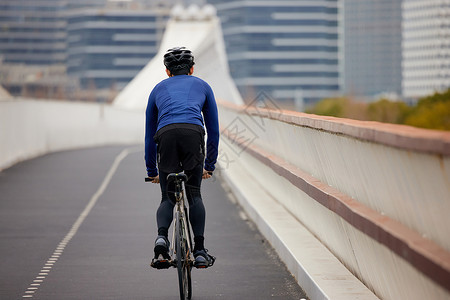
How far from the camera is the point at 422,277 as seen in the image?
586cm

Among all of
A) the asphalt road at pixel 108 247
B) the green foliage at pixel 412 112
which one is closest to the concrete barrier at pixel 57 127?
the asphalt road at pixel 108 247

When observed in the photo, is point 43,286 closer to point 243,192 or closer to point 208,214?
point 208,214

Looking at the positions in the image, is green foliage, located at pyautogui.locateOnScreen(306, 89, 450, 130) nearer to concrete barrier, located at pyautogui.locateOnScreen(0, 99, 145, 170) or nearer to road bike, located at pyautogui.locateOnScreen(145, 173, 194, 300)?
concrete barrier, located at pyautogui.locateOnScreen(0, 99, 145, 170)

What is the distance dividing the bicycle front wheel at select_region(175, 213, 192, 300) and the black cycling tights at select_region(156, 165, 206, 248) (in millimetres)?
262

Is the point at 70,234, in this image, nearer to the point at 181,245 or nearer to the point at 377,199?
the point at 181,245

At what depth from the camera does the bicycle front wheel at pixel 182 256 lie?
7.94 m

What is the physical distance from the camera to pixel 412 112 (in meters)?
186

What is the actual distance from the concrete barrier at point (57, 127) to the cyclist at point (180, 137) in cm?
1662

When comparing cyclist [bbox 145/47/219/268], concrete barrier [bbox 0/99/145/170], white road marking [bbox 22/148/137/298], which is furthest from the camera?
concrete barrier [bbox 0/99/145/170]

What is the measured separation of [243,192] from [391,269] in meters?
9.84

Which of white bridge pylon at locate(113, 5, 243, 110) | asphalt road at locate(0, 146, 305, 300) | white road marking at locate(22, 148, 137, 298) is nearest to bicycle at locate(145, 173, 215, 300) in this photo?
asphalt road at locate(0, 146, 305, 300)

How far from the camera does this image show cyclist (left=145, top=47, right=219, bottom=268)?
816 centimetres

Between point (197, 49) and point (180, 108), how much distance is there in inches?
2599

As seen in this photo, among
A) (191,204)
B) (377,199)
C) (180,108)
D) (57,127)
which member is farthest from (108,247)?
(57,127)
